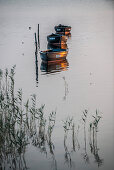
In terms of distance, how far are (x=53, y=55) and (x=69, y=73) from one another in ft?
0.80

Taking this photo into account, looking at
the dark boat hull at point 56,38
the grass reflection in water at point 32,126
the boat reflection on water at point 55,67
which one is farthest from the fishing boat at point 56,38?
the grass reflection in water at point 32,126

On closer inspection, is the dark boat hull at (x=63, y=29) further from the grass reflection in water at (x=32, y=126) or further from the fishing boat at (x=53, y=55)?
the grass reflection in water at (x=32, y=126)

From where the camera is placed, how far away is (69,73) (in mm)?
1966

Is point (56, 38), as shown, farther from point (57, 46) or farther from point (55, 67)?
point (55, 67)

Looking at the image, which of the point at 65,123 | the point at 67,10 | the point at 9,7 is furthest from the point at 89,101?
the point at 9,7

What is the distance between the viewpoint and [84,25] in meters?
2.03

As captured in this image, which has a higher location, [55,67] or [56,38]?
[56,38]

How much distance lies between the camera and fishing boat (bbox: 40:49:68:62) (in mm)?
1902

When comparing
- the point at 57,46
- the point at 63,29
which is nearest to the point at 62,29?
the point at 63,29

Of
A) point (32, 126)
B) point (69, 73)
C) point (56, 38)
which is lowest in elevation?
point (32, 126)

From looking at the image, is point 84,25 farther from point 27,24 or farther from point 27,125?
point 27,125

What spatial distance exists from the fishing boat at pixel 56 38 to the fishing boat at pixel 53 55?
10 cm

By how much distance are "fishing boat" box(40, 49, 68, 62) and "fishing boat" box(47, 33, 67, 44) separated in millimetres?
95

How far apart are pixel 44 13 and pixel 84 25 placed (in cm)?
42
